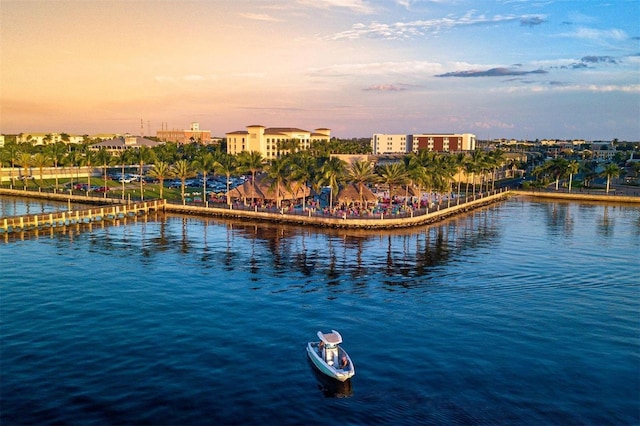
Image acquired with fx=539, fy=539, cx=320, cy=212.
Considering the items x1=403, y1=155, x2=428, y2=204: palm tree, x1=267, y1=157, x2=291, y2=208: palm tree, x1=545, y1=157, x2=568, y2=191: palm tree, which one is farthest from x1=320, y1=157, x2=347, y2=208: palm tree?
x1=545, y1=157, x2=568, y2=191: palm tree

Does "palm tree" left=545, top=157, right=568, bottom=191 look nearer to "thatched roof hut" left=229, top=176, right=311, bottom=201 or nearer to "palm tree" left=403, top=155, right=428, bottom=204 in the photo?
"palm tree" left=403, top=155, right=428, bottom=204

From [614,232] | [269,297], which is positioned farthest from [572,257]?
[269,297]

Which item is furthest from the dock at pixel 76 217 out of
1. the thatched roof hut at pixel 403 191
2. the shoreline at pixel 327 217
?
the thatched roof hut at pixel 403 191

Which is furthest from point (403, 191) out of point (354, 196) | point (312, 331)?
point (312, 331)

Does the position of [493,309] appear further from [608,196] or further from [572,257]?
[608,196]

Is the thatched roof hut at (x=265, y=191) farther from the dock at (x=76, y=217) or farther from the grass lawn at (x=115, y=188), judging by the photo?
the grass lawn at (x=115, y=188)

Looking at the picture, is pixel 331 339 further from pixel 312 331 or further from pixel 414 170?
pixel 414 170
